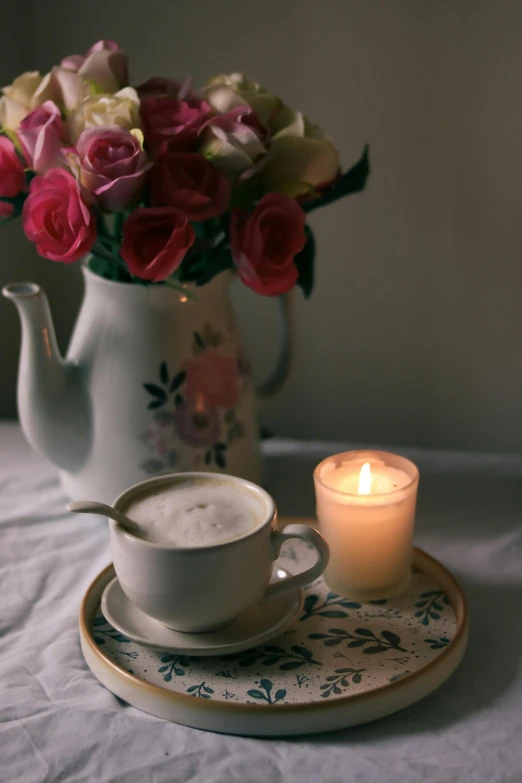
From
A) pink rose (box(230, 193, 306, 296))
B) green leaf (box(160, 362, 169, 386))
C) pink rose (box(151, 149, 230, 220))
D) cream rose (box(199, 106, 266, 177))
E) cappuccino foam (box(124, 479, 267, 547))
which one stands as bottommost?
cappuccino foam (box(124, 479, 267, 547))

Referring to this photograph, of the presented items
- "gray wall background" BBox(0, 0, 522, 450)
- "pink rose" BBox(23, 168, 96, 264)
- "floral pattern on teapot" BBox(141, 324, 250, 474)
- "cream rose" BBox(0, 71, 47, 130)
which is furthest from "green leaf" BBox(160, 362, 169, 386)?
"gray wall background" BBox(0, 0, 522, 450)

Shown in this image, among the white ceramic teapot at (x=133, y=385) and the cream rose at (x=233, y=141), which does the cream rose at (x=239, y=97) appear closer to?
the cream rose at (x=233, y=141)

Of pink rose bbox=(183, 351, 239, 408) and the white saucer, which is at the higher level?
pink rose bbox=(183, 351, 239, 408)

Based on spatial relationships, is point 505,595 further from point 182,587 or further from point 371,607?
point 182,587

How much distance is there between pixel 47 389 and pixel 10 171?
17 centimetres

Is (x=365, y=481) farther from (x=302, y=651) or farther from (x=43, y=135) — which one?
(x=43, y=135)

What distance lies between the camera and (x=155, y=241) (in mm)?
604

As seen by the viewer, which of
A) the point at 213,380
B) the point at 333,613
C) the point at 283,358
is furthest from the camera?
the point at 283,358

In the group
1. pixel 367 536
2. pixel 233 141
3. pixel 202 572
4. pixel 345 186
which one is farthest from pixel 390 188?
pixel 202 572

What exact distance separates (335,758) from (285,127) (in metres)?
0.46

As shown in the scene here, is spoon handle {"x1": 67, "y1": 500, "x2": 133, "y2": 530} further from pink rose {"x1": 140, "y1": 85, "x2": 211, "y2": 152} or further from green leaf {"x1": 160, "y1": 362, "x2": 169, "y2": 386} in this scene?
pink rose {"x1": 140, "y1": 85, "x2": 211, "y2": 152}

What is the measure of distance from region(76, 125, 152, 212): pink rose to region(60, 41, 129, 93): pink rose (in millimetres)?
79

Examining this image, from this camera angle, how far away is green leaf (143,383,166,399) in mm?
664

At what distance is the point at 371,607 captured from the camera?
1.93ft
